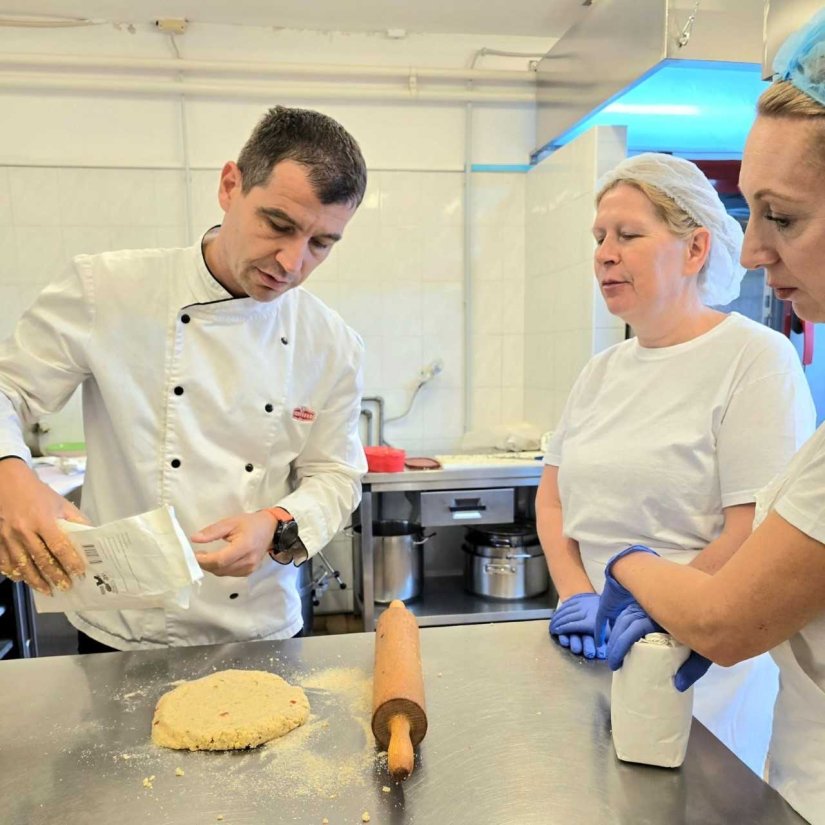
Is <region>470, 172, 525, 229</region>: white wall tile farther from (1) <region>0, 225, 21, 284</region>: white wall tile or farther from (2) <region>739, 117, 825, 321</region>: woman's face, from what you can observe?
(2) <region>739, 117, 825, 321</region>: woman's face

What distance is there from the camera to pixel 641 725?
0.84 meters

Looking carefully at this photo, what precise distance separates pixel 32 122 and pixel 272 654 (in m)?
2.79

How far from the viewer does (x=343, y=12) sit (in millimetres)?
2797

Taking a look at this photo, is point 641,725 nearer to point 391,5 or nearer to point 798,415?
point 798,415

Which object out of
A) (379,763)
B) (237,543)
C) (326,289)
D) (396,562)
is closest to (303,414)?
(237,543)

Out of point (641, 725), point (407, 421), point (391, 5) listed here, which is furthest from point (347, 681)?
point (391, 5)

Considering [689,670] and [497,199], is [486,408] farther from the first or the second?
[689,670]

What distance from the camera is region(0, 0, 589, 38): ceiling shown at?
2688 mm

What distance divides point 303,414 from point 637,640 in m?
0.82

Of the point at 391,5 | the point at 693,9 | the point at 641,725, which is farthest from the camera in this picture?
the point at 391,5

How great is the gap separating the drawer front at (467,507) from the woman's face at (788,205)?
205 cm

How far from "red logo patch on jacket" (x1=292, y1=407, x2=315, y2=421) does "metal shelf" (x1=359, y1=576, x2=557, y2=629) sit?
59.7 inches

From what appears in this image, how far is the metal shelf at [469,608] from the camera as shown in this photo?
2.79 meters

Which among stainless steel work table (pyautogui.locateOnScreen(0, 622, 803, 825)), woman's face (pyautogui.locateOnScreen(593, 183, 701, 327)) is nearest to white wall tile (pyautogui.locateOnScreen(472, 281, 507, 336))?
woman's face (pyautogui.locateOnScreen(593, 183, 701, 327))
